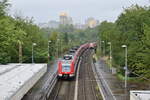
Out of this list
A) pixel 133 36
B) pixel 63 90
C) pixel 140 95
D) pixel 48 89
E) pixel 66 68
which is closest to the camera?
pixel 140 95

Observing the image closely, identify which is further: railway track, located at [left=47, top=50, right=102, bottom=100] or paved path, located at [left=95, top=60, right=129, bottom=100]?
railway track, located at [left=47, top=50, right=102, bottom=100]

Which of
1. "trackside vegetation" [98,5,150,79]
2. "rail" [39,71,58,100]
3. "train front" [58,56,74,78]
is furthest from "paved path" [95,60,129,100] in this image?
"rail" [39,71,58,100]

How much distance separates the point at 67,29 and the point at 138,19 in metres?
126

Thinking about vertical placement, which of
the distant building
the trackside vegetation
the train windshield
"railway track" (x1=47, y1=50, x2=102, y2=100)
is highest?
the trackside vegetation

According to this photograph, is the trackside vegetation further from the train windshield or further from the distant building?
the distant building

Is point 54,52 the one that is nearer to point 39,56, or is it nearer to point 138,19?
point 39,56

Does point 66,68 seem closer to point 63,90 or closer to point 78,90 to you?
point 63,90

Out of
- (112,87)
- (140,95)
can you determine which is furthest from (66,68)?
(140,95)

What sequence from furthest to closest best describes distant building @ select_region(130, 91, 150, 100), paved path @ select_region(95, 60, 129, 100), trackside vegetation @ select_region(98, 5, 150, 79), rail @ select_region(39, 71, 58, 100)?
trackside vegetation @ select_region(98, 5, 150, 79), paved path @ select_region(95, 60, 129, 100), rail @ select_region(39, 71, 58, 100), distant building @ select_region(130, 91, 150, 100)

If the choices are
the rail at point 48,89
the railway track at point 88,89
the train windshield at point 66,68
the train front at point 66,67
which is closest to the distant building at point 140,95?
the railway track at point 88,89

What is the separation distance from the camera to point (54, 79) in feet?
110

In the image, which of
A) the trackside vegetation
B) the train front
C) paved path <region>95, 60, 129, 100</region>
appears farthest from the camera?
the train front

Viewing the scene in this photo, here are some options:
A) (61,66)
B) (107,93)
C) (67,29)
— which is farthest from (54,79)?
(67,29)

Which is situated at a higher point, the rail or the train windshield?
the train windshield
